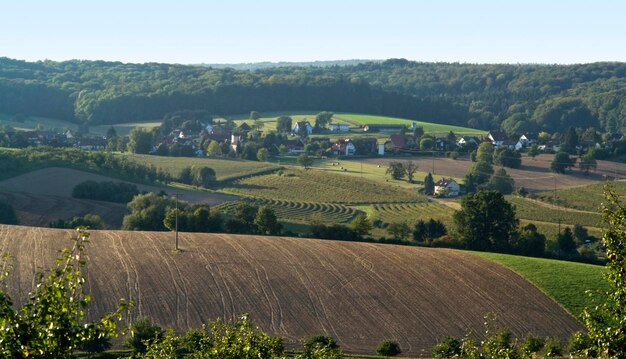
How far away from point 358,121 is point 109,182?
71.6 meters

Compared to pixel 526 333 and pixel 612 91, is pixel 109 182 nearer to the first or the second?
pixel 526 333

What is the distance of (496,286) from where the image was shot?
42.4 m

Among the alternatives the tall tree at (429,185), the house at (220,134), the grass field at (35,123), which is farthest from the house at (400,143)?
the grass field at (35,123)

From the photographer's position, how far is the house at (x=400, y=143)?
112125mm

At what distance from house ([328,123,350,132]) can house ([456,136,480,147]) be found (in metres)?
17.9

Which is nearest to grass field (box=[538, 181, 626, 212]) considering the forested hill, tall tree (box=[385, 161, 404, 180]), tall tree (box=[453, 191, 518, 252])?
tall tree (box=[385, 161, 404, 180])

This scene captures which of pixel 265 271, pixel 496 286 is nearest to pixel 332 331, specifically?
pixel 265 271

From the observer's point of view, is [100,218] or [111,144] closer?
[100,218]

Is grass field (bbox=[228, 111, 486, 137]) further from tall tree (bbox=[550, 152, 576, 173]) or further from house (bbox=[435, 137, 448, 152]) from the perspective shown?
tall tree (bbox=[550, 152, 576, 173])

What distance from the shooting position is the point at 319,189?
81.9 metres

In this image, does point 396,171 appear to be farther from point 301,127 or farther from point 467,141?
point 301,127

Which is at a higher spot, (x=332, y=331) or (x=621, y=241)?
(x=621, y=241)

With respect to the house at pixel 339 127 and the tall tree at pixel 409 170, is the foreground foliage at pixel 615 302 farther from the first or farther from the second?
the house at pixel 339 127

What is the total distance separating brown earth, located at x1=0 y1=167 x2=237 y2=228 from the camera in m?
63.8
